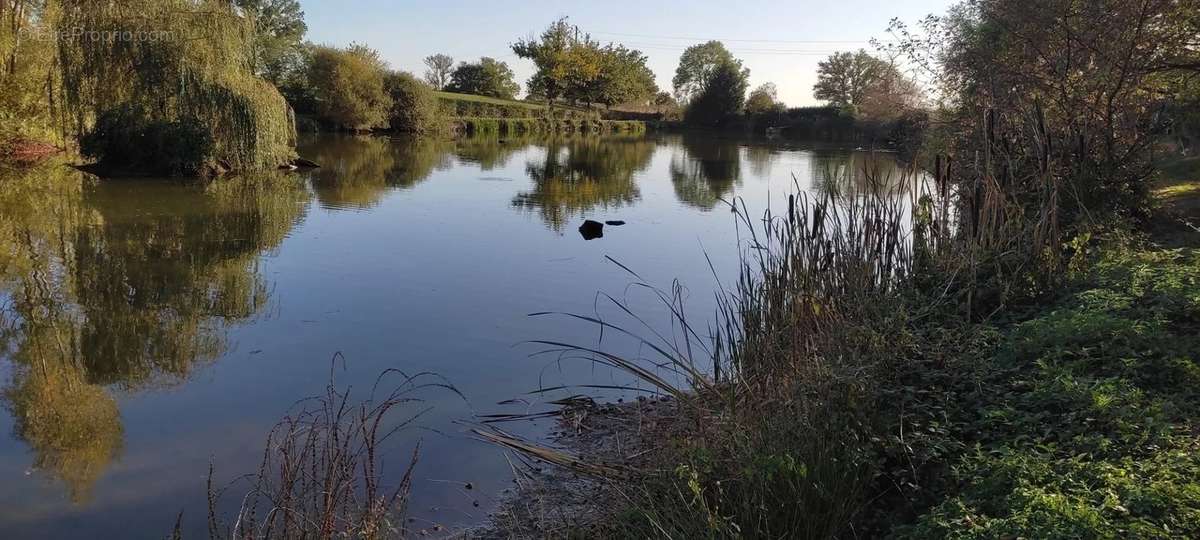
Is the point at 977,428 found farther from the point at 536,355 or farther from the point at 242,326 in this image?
the point at 242,326

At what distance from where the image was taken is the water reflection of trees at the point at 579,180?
15.9 meters

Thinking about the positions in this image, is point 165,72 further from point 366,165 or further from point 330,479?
point 330,479

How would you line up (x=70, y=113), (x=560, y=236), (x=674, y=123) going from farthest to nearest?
(x=674, y=123) → (x=70, y=113) → (x=560, y=236)

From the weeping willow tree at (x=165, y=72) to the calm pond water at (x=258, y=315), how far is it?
169 centimetres

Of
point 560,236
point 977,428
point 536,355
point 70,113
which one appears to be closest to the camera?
point 977,428

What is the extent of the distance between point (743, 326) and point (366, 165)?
824 inches

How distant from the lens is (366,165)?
23.6 m

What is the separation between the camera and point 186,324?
7023 mm

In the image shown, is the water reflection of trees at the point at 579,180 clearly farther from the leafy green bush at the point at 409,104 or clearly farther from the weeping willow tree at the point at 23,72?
the weeping willow tree at the point at 23,72

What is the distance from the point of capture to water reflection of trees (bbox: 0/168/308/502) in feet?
16.5

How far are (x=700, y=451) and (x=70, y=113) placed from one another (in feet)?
60.5

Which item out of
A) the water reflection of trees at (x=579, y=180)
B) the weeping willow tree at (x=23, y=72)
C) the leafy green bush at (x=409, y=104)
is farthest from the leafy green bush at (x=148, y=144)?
the leafy green bush at (x=409, y=104)

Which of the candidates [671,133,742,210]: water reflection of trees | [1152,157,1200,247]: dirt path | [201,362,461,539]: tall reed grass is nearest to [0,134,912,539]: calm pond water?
[201,362,461,539]: tall reed grass

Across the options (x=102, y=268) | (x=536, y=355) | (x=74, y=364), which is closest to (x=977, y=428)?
(x=536, y=355)
